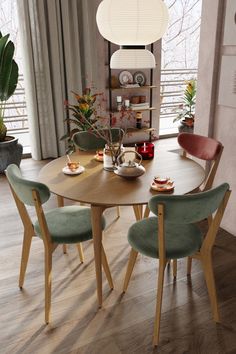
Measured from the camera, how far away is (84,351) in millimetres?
1708

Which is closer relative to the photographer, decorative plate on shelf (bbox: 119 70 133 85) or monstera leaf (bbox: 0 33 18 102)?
monstera leaf (bbox: 0 33 18 102)

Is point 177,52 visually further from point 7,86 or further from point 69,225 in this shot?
point 69,225

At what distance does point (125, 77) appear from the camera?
16.2 feet

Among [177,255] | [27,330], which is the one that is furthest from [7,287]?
[177,255]

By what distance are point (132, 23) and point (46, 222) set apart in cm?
114

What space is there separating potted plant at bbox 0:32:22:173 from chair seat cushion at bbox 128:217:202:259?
100 inches

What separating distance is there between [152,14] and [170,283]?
161cm

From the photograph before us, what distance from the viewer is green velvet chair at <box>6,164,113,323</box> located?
1651mm

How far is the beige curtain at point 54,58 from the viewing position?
4078mm

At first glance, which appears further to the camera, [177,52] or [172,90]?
[172,90]

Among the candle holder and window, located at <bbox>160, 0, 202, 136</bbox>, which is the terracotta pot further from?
window, located at <bbox>160, 0, 202, 136</bbox>

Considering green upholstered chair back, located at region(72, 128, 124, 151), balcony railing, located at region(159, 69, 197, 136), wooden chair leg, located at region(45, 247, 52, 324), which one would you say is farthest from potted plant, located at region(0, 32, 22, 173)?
balcony railing, located at region(159, 69, 197, 136)

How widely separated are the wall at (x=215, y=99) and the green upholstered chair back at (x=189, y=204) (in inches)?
45.7

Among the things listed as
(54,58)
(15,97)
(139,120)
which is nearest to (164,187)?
(54,58)
